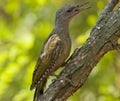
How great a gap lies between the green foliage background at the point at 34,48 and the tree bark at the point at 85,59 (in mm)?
1311

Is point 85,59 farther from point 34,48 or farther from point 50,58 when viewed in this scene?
point 34,48

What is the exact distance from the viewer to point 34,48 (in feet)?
20.9

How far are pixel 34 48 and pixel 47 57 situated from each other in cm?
167

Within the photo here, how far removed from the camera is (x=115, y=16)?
4449mm

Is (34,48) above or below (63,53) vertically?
below

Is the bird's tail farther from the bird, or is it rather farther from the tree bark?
the tree bark

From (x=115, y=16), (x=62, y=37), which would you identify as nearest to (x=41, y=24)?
(x=62, y=37)

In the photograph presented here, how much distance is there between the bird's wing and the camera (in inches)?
185

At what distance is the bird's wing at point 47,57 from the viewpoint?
4.70m

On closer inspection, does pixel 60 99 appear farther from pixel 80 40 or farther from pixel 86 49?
pixel 80 40

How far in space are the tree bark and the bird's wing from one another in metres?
0.26

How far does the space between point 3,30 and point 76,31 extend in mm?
859

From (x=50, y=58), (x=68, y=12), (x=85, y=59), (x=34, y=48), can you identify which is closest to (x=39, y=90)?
(x=50, y=58)

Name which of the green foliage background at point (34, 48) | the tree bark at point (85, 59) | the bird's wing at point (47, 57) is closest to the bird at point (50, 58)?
the bird's wing at point (47, 57)
